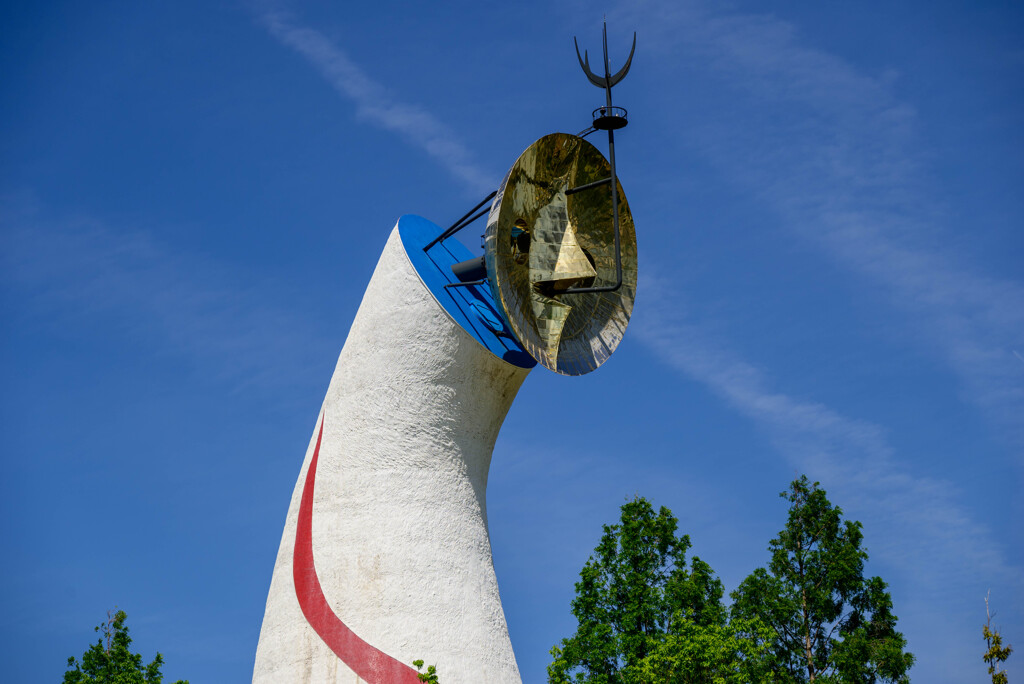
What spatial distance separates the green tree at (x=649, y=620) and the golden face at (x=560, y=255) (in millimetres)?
8295

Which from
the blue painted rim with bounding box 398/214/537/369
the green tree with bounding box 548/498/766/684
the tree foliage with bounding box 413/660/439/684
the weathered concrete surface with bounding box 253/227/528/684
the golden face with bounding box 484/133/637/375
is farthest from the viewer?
the green tree with bounding box 548/498/766/684

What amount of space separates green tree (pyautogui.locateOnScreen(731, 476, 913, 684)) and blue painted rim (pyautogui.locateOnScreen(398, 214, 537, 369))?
13.9 metres

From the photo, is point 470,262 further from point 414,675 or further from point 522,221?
point 414,675

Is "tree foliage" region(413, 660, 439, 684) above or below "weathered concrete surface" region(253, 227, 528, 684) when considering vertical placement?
below

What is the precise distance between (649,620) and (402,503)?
483 inches

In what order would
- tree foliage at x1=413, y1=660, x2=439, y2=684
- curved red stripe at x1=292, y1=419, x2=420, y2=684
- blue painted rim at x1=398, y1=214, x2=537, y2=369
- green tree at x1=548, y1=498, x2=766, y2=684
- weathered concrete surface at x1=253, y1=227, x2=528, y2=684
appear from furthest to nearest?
1. green tree at x1=548, y1=498, x2=766, y2=684
2. blue painted rim at x1=398, y1=214, x2=537, y2=369
3. weathered concrete surface at x1=253, y1=227, x2=528, y2=684
4. curved red stripe at x1=292, y1=419, x2=420, y2=684
5. tree foliage at x1=413, y1=660, x2=439, y2=684

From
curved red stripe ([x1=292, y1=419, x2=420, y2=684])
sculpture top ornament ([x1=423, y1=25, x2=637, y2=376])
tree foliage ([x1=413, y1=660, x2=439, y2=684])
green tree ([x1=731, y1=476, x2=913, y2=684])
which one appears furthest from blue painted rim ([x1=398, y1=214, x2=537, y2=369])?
green tree ([x1=731, y1=476, x2=913, y2=684])

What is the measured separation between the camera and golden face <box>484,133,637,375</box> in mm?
20359

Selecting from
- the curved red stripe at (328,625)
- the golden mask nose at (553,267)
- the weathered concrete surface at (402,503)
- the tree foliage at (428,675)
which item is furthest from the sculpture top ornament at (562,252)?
the tree foliage at (428,675)

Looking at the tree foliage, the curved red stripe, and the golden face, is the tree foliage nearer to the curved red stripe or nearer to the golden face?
the curved red stripe

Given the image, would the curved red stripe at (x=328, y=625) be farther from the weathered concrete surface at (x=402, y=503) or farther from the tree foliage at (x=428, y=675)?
the tree foliage at (x=428, y=675)

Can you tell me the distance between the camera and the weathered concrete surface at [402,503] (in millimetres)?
19547

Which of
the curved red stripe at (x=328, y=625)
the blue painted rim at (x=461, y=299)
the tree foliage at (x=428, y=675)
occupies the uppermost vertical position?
the blue painted rim at (x=461, y=299)

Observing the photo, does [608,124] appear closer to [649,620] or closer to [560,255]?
[560,255]
